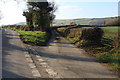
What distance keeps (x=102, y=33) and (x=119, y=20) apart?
7.06m

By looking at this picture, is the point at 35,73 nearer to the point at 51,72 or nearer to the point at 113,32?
the point at 51,72

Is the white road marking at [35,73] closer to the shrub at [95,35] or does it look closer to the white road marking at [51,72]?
the white road marking at [51,72]

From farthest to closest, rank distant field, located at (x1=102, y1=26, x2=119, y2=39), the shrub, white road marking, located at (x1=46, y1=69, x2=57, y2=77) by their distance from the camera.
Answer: the shrub → distant field, located at (x1=102, y1=26, x2=119, y2=39) → white road marking, located at (x1=46, y1=69, x2=57, y2=77)

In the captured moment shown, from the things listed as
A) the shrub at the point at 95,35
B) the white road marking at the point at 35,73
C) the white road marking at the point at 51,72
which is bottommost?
the white road marking at the point at 51,72

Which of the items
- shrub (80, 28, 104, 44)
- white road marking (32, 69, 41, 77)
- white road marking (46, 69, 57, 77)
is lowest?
white road marking (46, 69, 57, 77)

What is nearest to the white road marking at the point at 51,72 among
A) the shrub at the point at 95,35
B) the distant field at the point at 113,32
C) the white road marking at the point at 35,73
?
the white road marking at the point at 35,73

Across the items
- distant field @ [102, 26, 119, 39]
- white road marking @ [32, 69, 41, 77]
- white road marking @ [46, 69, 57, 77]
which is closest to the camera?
white road marking @ [32, 69, 41, 77]

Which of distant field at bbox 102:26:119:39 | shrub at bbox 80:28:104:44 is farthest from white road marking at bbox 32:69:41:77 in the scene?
shrub at bbox 80:28:104:44

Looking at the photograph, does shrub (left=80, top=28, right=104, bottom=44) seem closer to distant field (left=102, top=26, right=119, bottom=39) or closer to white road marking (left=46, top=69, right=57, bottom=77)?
distant field (left=102, top=26, right=119, bottom=39)

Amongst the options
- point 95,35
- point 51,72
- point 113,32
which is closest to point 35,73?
point 51,72

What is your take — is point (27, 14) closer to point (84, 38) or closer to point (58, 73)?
point (84, 38)

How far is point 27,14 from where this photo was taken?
3797cm

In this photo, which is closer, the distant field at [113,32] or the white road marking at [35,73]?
the white road marking at [35,73]

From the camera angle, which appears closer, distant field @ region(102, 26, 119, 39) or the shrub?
distant field @ region(102, 26, 119, 39)
